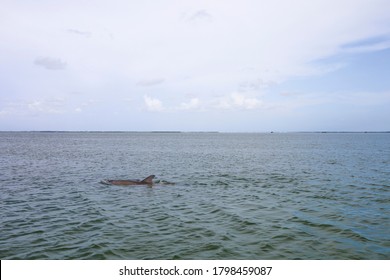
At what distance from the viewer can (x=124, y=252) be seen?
47.8ft

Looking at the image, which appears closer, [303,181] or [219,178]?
[303,181]

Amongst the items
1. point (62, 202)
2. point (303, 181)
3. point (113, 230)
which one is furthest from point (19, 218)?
point (303, 181)

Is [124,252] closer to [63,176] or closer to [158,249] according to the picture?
[158,249]

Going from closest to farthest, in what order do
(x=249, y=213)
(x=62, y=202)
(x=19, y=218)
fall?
(x=19, y=218) → (x=249, y=213) → (x=62, y=202)

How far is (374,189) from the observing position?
30.8 m

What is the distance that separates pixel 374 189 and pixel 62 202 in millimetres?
27614

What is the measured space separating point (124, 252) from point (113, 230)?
3582 millimetres

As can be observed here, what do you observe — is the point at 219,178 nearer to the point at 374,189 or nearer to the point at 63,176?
the point at 374,189

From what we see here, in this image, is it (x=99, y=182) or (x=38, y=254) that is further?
(x=99, y=182)

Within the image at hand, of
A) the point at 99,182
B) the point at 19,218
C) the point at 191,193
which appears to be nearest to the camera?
the point at 19,218

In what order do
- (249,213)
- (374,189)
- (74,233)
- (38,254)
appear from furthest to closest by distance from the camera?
(374,189) < (249,213) < (74,233) < (38,254)

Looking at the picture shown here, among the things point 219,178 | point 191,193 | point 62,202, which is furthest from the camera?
point 219,178

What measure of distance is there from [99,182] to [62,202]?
32.1 ft

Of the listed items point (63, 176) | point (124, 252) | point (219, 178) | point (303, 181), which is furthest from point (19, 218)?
point (303, 181)
